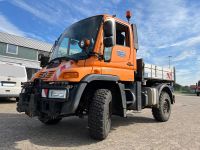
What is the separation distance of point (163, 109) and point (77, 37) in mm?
3980

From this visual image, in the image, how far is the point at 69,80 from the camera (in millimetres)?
4836

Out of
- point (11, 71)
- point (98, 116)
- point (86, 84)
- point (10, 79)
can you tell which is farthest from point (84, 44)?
point (11, 71)

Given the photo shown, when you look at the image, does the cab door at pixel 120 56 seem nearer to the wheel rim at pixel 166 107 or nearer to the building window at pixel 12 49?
the wheel rim at pixel 166 107

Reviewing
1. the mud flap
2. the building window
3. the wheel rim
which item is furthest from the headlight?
the building window

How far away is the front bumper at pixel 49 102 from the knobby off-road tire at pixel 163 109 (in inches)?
152

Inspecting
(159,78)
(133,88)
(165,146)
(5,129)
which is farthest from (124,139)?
(159,78)

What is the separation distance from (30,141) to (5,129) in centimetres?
140

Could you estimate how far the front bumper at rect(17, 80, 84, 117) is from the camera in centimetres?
A: 470

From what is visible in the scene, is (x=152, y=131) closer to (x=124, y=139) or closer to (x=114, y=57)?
(x=124, y=139)

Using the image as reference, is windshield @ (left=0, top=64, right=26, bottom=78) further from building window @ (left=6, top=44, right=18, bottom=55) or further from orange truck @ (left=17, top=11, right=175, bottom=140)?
building window @ (left=6, top=44, right=18, bottom=55)

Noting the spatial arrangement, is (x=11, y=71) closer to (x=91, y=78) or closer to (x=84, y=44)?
(x=84, y=44)

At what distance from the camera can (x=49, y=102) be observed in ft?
16.1

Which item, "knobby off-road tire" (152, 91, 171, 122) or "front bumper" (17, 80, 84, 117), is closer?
"front bumper" (17, 80, 84, 117)

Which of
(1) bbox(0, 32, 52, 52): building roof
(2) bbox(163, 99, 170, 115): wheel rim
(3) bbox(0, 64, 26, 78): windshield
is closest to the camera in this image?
(2) bbox(163, 99, 170, 115): wheel rim
